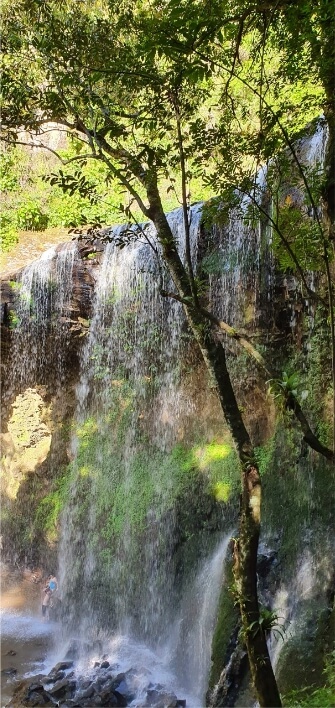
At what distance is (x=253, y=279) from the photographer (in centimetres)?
864

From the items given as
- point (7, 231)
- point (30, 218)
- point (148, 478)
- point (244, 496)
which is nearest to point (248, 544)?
point (244, 496)

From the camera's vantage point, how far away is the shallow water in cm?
793

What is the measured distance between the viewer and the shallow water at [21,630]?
793 cm

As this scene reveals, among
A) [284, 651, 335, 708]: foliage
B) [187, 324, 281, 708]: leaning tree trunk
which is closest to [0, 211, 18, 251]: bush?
[187, 324, 281, 708]: leaning tree trunk

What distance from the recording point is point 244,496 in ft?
13.2

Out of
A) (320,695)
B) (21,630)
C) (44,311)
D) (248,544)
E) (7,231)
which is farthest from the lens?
(7,231)

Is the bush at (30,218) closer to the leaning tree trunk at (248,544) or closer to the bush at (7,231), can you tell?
the bush at (7,231)

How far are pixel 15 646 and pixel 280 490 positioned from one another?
16.1 ft

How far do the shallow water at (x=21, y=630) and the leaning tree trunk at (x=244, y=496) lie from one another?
471 cm

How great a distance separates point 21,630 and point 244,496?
7.26m

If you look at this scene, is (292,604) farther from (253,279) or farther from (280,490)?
(253,279)

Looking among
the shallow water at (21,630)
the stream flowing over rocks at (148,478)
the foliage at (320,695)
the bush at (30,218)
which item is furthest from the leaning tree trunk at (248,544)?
the bush at (30,218)

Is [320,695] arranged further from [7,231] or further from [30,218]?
[30,218]

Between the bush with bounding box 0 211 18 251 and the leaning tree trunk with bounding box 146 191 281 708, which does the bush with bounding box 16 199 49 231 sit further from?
the leaning tree trunk with bounding box 146 191 281 708
